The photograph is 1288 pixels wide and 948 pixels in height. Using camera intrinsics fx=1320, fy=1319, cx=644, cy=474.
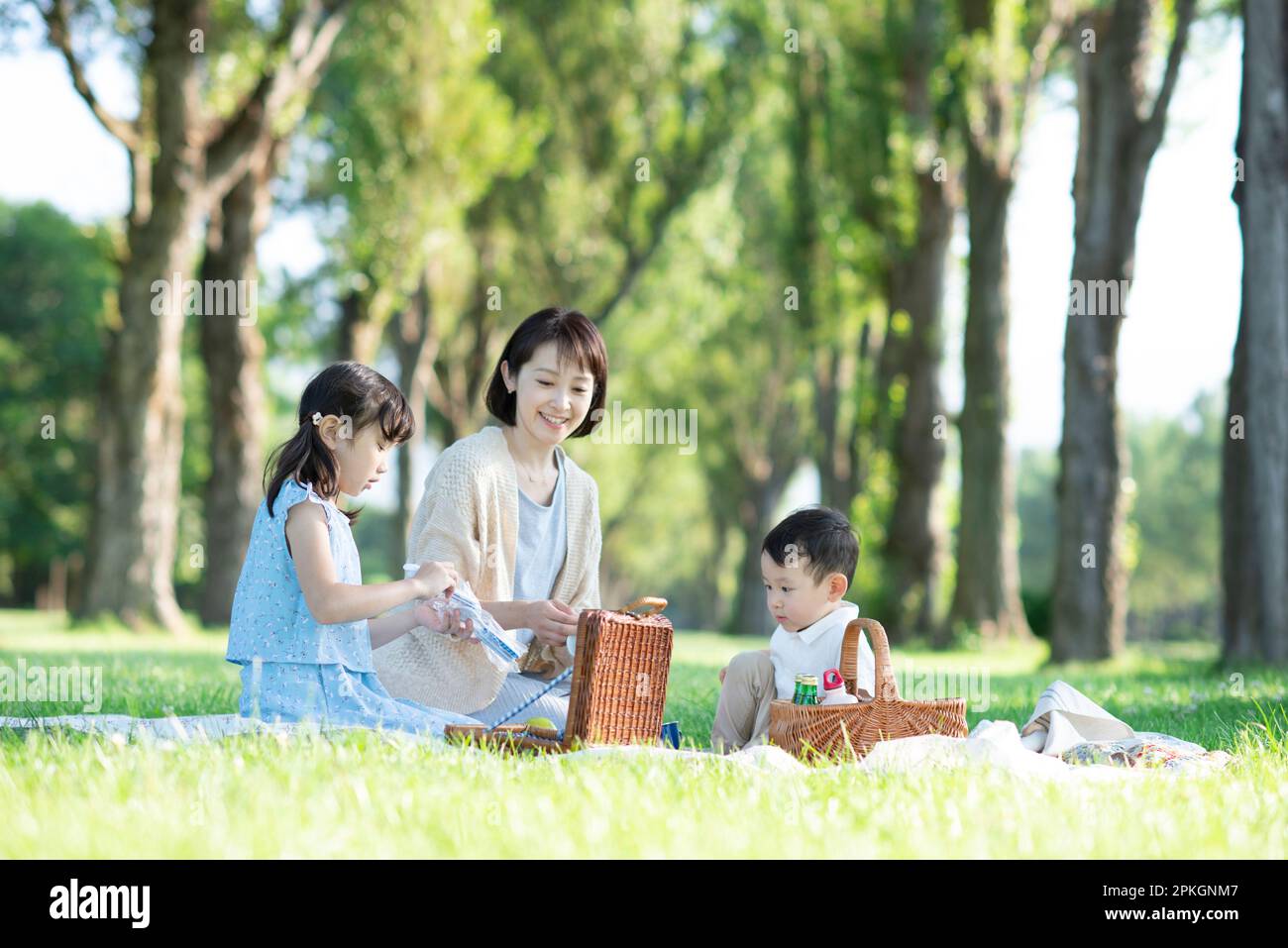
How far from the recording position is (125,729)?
4.43 m

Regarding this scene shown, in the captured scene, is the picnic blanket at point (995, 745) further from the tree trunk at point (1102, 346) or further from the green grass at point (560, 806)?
the tree trunk at point (1102, 346)

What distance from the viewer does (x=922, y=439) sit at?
60.2ft

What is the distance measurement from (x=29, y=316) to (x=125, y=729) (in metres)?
36.2

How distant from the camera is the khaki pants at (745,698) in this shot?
5070 mm

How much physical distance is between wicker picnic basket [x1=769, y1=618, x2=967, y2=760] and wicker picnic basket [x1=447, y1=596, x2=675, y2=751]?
466 mm

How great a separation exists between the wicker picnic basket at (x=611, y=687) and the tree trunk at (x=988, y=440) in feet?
40.3

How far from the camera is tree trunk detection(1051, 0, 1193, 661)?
39.8 feet
